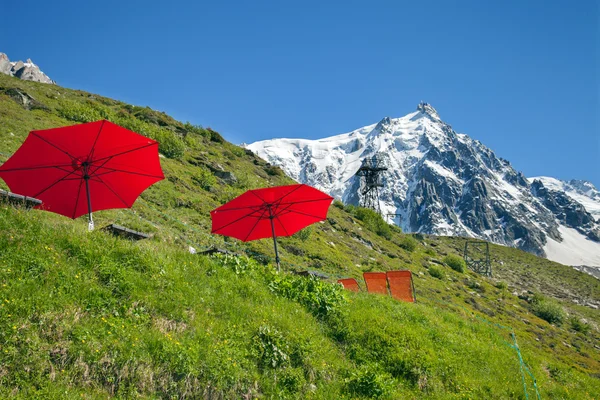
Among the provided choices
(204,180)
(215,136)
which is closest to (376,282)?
(204,180)

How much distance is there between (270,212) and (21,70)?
20902 cm

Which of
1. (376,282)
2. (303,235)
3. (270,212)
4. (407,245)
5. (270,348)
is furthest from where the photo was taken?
(407,245)

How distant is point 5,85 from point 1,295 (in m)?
30.6

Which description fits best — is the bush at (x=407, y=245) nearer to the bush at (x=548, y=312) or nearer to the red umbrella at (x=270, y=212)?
the bush at (x=548, y=312)

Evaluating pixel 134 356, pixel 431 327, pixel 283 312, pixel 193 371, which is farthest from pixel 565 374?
pixel 134 356

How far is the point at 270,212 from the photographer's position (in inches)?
545

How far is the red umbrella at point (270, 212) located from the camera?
13.2 metres

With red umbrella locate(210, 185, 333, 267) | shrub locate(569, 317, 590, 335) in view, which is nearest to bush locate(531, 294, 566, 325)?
shrub locate(569, 317, 590, 335)

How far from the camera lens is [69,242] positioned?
27.3 ft

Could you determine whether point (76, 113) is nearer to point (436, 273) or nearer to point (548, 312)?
point (436, 273)

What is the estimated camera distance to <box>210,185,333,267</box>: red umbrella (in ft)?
43.2

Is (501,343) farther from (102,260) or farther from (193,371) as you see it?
(102,260)

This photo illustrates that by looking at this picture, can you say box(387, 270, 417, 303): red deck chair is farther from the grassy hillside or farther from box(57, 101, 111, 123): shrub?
box(57, 101, 111, 123): shrub

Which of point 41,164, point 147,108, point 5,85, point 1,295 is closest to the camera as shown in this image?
point 1,295
